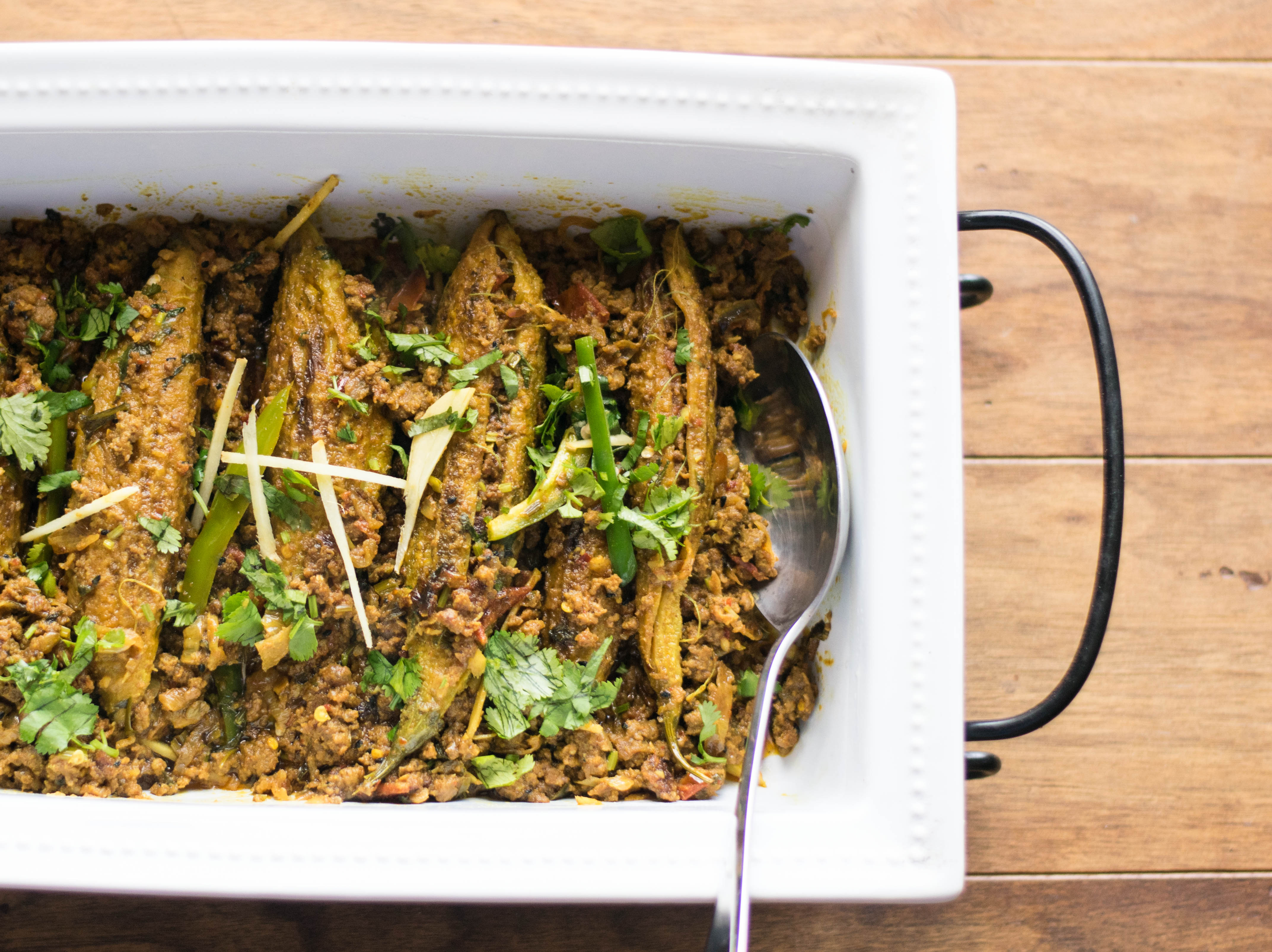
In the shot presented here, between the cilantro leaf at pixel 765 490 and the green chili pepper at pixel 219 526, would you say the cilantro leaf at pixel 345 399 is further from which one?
the cilantro leaf at pixel 765 490

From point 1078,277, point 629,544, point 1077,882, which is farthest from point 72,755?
point 1077,882

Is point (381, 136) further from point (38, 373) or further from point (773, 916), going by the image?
point (773, 916)

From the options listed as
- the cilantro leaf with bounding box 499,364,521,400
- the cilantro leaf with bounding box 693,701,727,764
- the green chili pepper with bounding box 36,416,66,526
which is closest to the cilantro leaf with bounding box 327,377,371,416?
the cilantro leaf with bounding box 499,364,521,400

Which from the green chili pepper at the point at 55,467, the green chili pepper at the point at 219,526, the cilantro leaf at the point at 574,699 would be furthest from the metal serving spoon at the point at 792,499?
the green chili pepper at the point at 55,467

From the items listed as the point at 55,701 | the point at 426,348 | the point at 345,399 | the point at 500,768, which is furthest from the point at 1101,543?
the point at 55,701

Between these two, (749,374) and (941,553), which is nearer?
(941,553)

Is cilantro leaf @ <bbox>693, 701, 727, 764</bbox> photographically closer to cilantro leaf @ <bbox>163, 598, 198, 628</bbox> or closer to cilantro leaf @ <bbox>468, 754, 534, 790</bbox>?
cilantro leaf @ <bbox>468, 754, 534, 790</bbox>
